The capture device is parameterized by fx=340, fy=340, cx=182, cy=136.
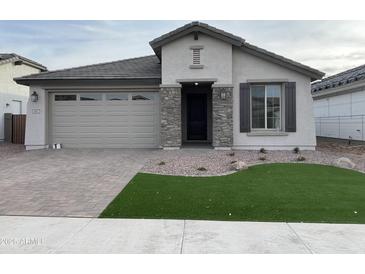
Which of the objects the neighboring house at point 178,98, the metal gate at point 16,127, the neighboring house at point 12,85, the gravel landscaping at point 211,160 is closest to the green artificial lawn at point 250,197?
the gravel landscaping at point 211,160

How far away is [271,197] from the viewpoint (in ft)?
23.3

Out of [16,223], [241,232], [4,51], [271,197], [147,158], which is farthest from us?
[4,51]

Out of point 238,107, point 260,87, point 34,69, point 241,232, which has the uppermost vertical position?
point 34,69

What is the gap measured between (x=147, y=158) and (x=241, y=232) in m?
7.55

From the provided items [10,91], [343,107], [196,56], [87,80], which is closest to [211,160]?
[196,56]

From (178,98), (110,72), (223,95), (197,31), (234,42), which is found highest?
(197,31)

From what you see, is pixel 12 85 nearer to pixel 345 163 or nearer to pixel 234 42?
pixel 234 42

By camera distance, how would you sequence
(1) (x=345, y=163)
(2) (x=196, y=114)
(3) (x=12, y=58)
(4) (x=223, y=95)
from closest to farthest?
(1) (x=345, y=163) → (4) (x=223, y=95) → (2) (x=196, y=114) → (3) (x=12, y=58)

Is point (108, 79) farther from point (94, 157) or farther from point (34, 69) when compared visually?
point (34, 69)

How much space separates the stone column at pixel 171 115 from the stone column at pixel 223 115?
157cm

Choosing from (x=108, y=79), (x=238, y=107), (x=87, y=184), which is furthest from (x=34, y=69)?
(x=87, y=184)

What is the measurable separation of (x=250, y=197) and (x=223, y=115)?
7.59 m

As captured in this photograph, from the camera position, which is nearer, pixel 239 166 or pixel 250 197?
pixel 250 197

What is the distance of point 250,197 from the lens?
23.3 feet
